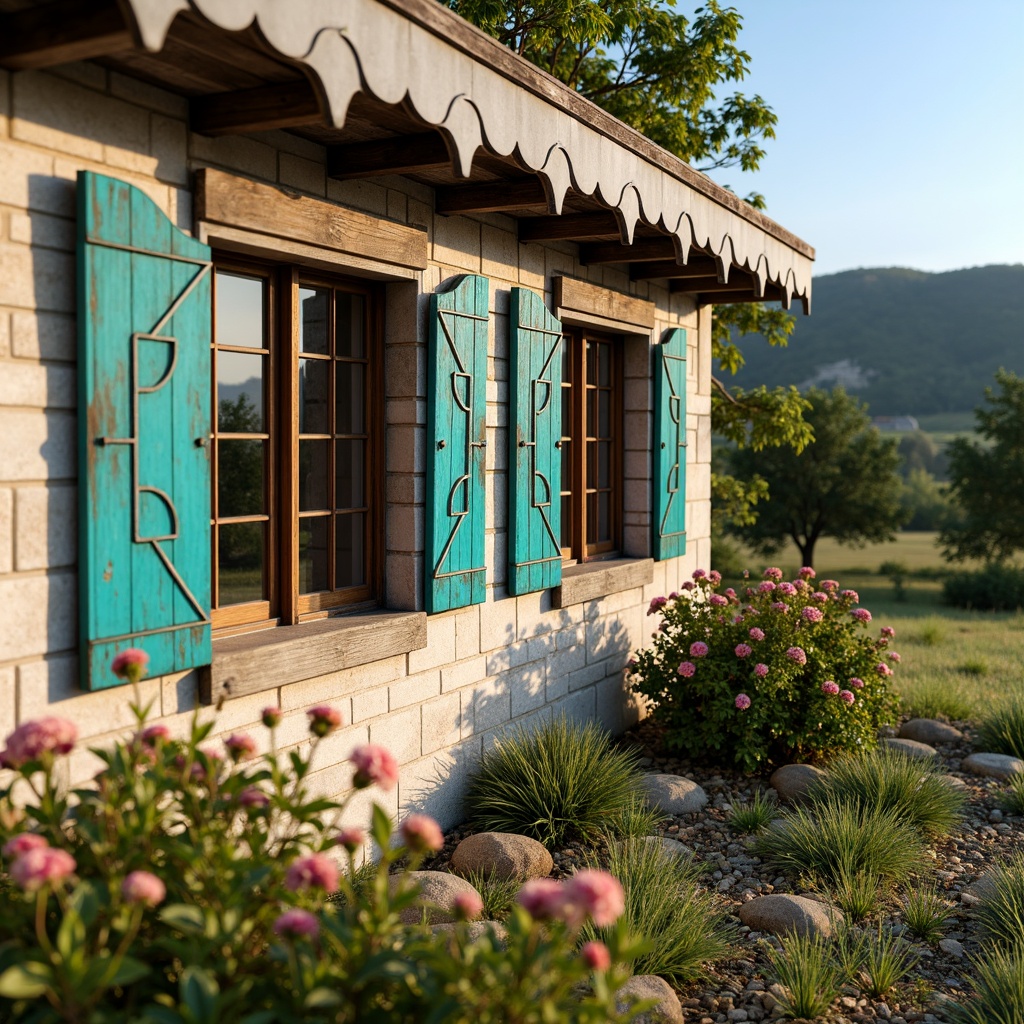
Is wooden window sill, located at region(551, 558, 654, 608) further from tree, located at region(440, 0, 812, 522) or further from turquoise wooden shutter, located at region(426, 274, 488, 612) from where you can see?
Answer: tree, located at region(440, 0, 812, 522)

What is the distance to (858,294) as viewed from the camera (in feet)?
282

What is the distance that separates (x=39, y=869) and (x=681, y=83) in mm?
10372

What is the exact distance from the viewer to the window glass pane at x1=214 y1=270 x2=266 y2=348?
12.6 ft

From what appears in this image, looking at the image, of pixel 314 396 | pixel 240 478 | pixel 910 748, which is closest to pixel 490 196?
pixel 314 396

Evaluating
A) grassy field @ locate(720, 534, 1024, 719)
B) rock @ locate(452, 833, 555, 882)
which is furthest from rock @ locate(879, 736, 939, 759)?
rock @ locate(452, 833, 555, 882)

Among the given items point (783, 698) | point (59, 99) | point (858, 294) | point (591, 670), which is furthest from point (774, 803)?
point (858, 294)

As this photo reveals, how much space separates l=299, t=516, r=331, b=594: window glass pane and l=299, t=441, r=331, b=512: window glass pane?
7 centimetres

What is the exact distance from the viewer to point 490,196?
15.2 ft

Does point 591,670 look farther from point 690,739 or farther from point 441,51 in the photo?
point 441,51

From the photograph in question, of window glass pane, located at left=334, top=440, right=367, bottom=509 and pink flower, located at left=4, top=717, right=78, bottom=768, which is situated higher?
window glass pane, located at left=334, top=440, right=367, bottom=509

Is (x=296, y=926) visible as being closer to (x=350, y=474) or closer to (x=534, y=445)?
(x=350, y=474)

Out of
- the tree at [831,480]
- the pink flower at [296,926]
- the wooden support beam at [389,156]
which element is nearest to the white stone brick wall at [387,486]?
the wooden support beam at [389,156]

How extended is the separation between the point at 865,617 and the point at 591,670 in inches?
70.6

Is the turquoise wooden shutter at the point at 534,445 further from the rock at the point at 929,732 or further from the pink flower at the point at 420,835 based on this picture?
the pink flower at the point at 420,835
